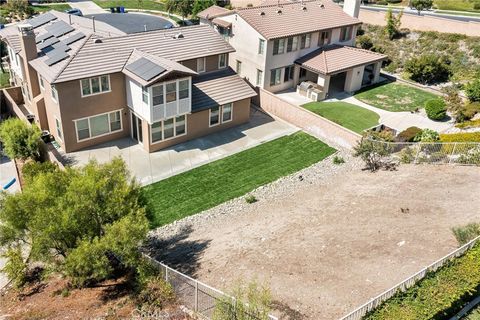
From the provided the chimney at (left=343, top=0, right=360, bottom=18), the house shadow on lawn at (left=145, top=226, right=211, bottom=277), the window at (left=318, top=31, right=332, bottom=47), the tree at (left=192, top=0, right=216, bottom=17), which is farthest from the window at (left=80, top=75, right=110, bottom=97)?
the tree at (left=192, top=0, right=216, bottom=17)

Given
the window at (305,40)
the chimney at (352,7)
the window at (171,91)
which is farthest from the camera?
the chimney at (352,7)

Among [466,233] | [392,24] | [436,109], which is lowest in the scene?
[436,109]

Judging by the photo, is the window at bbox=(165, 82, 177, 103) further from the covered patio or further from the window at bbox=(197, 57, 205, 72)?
the covered patio

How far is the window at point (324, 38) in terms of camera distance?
4000 centimetres

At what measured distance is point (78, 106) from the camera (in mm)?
27859

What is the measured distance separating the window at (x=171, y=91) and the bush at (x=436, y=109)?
2033cm

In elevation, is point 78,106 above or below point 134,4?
above

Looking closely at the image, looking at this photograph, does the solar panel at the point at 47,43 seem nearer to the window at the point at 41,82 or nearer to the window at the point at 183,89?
the window at the point at 41,82

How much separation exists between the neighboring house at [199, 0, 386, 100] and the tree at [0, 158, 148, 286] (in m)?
22.2

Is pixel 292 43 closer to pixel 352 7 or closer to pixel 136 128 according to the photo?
pixel 352 7

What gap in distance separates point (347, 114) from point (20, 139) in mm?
24057

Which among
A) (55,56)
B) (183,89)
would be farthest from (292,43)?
(55,56)

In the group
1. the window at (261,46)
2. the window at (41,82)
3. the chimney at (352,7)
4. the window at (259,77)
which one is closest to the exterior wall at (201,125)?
the window at (259,77)

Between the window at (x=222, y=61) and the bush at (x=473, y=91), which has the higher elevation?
the window at (x=222, y=61)
